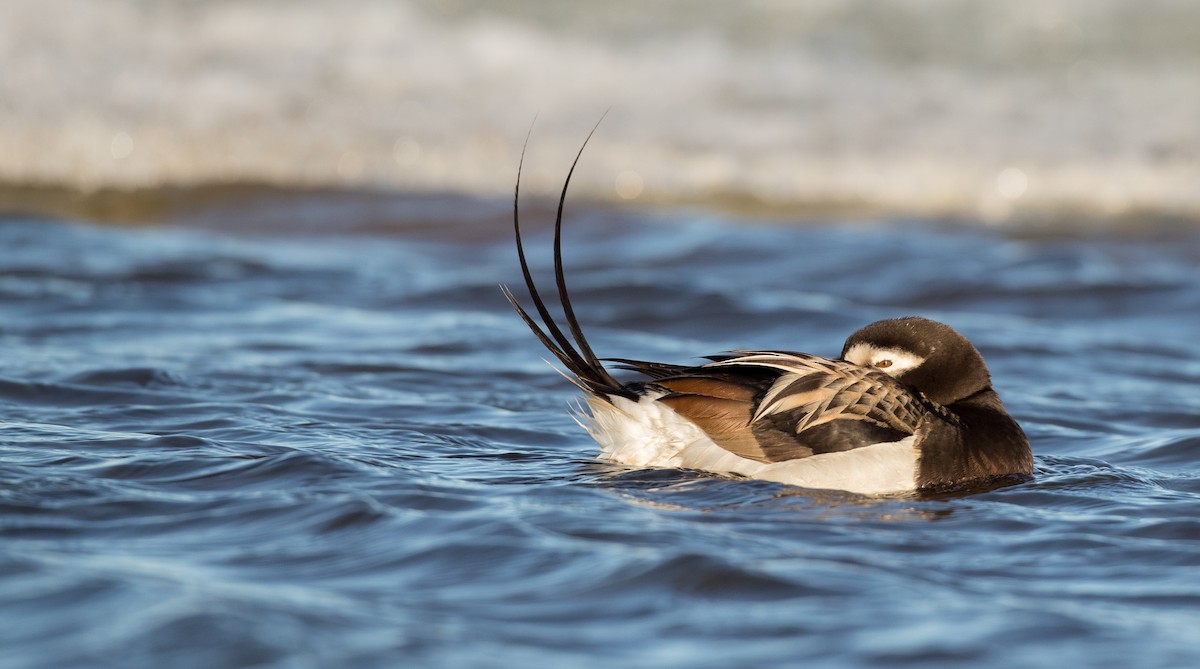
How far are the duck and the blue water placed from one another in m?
0.09

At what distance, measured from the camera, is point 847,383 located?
464 cm

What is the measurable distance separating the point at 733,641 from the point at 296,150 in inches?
360

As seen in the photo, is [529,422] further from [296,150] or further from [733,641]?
[296,150]

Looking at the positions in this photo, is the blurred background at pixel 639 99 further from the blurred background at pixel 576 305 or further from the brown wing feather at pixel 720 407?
the brown wing feather at pixel 720 407

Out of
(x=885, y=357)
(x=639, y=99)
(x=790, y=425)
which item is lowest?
(x=790, y=425)

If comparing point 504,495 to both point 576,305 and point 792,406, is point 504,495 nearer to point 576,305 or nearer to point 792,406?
point 792,406

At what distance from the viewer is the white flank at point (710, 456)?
4570mm

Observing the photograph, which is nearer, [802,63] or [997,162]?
[997,162]

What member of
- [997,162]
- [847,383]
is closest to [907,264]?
[997,162]

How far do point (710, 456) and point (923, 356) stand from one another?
3.07ft

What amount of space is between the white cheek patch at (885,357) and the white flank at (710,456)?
0.53m

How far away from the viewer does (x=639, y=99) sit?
512 inches

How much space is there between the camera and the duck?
4.57 meters

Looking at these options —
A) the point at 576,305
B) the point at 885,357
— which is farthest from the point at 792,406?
the point at 576,305
